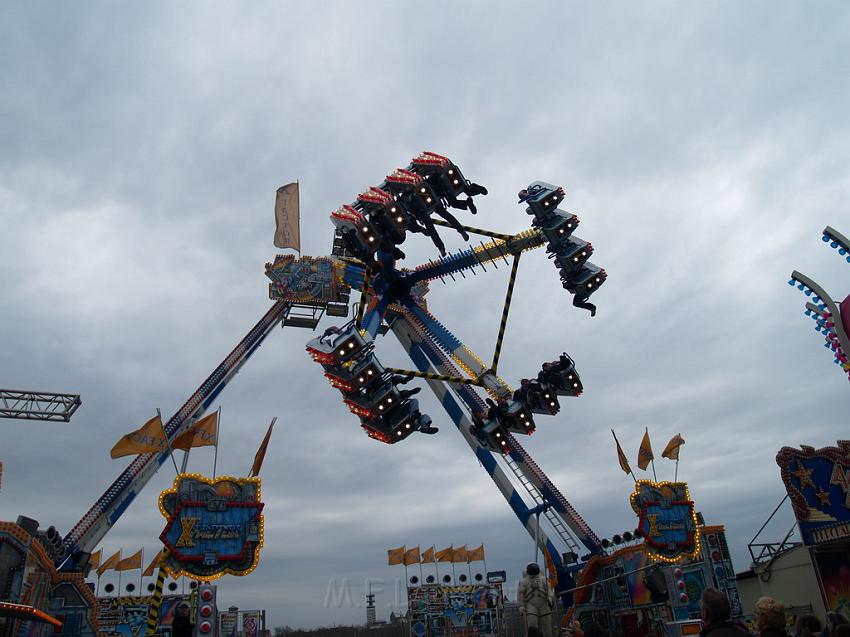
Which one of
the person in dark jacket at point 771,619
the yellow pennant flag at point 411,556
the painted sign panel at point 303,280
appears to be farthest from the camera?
the yellow pennant flag at point 411,556

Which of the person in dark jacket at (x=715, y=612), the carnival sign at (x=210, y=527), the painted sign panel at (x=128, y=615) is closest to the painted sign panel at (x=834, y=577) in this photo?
the carnival sign at (x=210, y=527)

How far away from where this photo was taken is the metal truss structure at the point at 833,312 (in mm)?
18484

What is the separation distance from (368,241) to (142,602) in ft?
82.8

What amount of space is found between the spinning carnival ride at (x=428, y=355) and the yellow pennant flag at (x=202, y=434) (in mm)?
4996

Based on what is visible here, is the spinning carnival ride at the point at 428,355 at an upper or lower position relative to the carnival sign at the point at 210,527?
upper

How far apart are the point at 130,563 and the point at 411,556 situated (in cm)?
1960

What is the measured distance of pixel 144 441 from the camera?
870 inches

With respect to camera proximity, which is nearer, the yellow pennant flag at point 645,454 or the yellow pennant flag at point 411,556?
the yellow pennant flag at point 645,454

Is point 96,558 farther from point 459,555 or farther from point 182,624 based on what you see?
point 182,624

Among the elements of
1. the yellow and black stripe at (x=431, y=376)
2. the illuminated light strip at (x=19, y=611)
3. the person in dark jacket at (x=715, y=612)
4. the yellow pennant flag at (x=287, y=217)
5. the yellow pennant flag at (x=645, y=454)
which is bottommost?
the person in dark jacket at (x=715, y=612)

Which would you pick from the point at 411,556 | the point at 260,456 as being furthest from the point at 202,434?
the point at 411,556

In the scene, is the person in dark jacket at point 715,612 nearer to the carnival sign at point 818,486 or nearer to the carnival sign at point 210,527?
the carnival sign at point 210,527

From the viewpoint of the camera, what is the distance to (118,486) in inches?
1059

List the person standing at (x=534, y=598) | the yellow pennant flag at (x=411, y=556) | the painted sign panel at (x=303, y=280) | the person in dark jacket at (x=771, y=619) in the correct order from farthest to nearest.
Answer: the yellow pennant flag at (x=411, y=556), the painted sign panel at (x=303, y=280), the person standing at (x=534, y=598), the person in dark jacket at (x=771, y=619)
